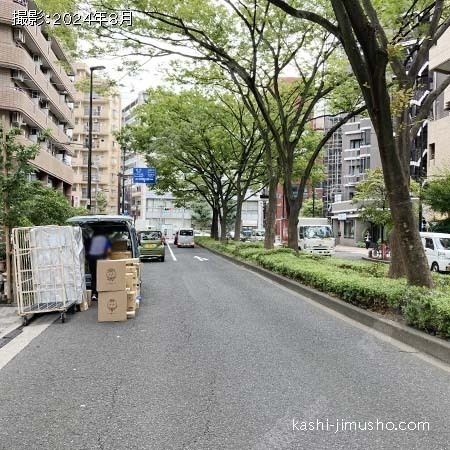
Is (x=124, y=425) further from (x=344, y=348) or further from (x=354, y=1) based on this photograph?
(x=354, y=1)

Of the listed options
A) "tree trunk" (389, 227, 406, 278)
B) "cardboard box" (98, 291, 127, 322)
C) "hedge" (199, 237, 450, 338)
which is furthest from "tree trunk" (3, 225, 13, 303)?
"tree trunk" (389, 227, 406, 278)

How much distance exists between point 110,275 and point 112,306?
1.74ft

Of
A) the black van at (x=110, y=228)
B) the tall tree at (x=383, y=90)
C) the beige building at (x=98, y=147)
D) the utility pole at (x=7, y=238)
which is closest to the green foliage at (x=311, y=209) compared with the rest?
the beige building at (x=98, y=147)

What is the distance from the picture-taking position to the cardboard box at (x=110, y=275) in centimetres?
866

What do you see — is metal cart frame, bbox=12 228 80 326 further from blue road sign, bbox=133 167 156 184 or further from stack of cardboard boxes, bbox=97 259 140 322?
blue road sign, bbox=133 167 156 184

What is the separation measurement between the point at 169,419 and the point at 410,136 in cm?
954

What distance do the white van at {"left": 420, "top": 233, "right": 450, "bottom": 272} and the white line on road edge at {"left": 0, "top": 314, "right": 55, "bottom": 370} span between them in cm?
1737

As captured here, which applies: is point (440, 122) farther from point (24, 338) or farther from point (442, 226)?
point (24, 338)

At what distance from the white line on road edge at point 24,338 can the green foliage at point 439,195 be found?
2089cm

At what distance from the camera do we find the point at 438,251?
2183 centimetres

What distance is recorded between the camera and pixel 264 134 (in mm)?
20422

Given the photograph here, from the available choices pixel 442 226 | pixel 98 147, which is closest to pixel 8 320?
pixel 442 226

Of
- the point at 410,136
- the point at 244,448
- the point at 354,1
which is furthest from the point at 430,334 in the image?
the point at 410,136

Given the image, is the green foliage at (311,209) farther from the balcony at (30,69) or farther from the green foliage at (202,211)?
the balcony at (30,69)
